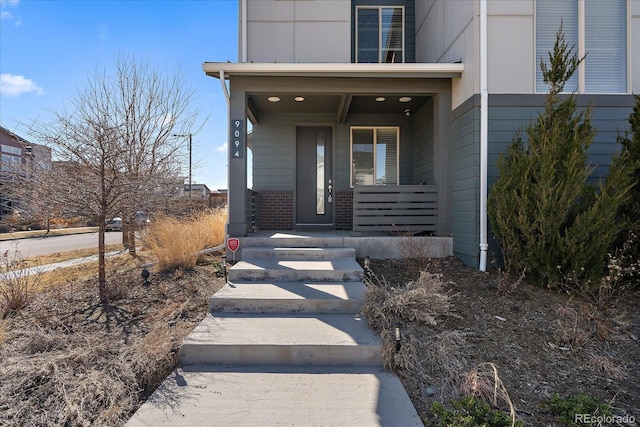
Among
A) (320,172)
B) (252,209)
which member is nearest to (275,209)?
(252,209)

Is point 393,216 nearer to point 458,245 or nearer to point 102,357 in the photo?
point 458,245

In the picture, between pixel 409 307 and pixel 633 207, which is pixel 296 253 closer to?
pixel 409 307

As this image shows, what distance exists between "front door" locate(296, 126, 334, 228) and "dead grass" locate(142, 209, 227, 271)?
2.00 metres

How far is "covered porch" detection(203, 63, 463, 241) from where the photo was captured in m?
5.85

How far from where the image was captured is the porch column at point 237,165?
584cm

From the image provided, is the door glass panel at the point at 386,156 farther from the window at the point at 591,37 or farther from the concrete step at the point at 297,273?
the concrete step at the point at 297,273

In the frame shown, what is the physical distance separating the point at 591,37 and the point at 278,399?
654 centimetres

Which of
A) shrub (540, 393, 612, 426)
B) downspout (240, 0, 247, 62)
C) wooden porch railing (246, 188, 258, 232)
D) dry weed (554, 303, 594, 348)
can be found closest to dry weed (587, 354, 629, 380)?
dry weed (554, 303, 594, 348)

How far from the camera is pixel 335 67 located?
Answer: 5648mm

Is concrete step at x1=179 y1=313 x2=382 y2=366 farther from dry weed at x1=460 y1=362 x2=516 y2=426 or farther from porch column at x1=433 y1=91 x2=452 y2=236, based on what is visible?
porch column at x1=433 y1=91 x2=452 y2=236

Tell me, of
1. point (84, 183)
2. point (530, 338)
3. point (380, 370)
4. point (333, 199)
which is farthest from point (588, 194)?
point (84, 183)

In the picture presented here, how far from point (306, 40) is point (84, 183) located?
485cm

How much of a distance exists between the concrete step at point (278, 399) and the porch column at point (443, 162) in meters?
3.85

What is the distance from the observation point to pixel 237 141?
584cm
